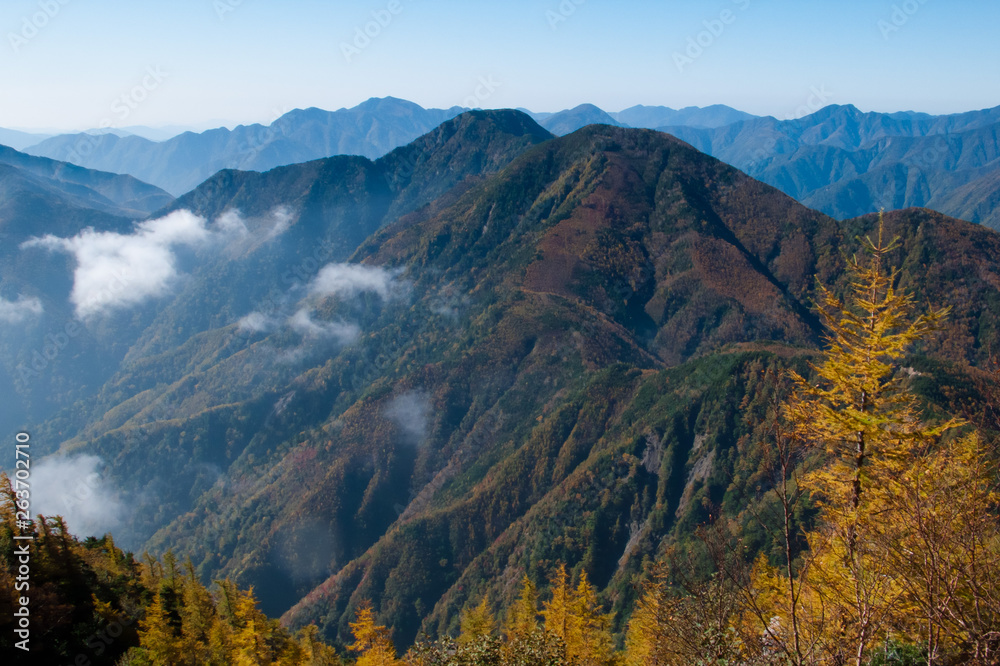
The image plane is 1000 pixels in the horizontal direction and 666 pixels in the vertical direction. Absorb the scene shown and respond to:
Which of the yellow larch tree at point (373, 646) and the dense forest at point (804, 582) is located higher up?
the dense forest at point (804, 582)

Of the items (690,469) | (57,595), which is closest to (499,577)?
(690,469)

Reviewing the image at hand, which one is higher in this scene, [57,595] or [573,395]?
[573,395]

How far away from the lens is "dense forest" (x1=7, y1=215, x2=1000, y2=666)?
45.3 ft

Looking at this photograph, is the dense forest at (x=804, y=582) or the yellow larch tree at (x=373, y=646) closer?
the dense forest at (x=804, y=582)

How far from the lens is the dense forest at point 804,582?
45.3ft

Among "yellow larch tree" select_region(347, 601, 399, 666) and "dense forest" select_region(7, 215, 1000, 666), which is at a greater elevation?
"dense forest" select_region(7, 215, 1000, 666)

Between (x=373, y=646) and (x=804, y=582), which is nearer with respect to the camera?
(x=804, y=582)

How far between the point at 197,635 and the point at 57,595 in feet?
33.3

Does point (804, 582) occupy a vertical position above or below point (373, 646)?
above

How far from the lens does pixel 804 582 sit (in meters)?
23.2

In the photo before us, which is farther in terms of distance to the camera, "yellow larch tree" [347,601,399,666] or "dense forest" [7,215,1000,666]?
"yellow larch tree" [347,601,399,666]

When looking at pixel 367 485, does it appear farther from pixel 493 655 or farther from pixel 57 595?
pixel 493 655

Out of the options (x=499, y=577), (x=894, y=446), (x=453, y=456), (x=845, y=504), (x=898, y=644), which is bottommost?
(x=499, y=577)

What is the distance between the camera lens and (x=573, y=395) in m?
178
